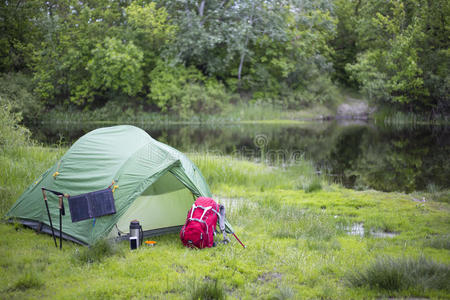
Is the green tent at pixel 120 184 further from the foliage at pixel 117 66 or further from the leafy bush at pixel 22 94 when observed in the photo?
the foliage at pixel 117 66

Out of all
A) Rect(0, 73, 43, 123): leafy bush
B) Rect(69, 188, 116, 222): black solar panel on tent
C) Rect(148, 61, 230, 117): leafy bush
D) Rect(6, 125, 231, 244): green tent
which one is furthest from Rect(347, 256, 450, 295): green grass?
Rect(148, 61, 230, 117): leafy bush

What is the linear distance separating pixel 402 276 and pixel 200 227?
8.23 feet

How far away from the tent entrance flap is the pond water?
6.00m

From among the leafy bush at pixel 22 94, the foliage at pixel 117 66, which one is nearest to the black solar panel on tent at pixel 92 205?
the leafy bush at pixel 22 94

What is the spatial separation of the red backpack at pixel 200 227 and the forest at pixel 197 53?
935 inches

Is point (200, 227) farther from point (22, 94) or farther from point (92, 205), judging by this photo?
point (22, 94)

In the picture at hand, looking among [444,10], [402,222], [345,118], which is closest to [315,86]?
[345,118]

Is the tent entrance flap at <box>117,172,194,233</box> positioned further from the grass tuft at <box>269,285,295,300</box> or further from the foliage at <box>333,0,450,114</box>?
the foliage at <box>333,0,450,114</box>

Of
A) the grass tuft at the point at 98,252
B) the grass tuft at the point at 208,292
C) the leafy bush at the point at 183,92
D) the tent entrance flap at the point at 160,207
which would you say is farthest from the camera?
the leafy bush at the point at 183,92

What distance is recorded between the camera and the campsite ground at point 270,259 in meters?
4.12

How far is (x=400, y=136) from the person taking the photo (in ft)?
73.0

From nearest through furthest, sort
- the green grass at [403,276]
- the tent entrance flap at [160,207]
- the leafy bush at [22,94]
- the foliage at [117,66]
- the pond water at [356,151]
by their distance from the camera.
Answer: the green grass at [403,276]
the tent entrance flap at [160,207]
the pond water at [356,151]
the leafy bush at [22,94]
the foliage at [117,66]

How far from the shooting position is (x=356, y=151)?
680 inches

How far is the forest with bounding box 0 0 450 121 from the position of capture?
2880 centimetres
